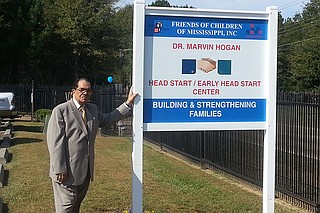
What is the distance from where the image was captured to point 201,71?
5410mm

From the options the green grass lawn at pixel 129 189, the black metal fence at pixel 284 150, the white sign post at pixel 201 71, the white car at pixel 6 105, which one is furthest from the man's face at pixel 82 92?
the white car at pixel 6 105

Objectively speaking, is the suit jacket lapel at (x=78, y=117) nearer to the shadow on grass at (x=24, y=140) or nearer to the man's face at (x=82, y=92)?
the man's face at (x=82, y=92)

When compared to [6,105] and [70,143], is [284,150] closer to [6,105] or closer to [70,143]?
[70,143]

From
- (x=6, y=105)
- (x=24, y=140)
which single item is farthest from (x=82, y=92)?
(x=6, y=105)

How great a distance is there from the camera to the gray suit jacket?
5.08 meters

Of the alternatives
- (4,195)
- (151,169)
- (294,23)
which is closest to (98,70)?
(151,169)

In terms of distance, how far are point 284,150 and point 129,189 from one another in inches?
108

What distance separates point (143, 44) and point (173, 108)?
71 centimetres

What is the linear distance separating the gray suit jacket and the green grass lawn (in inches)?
81.6

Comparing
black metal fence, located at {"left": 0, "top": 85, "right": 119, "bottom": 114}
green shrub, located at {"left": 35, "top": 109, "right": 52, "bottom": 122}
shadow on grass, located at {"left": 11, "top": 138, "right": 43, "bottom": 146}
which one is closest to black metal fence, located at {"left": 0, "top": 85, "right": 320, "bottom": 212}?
shadow on grass, located at {"left": 11, "top": 138, "right": 43, "bottom": 146}

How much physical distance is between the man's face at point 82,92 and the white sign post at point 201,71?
19.0 inches

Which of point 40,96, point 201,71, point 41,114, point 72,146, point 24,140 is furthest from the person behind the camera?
point 40,96

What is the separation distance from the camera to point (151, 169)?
11.9m

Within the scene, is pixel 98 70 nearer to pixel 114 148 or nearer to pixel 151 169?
pixel 114 148
